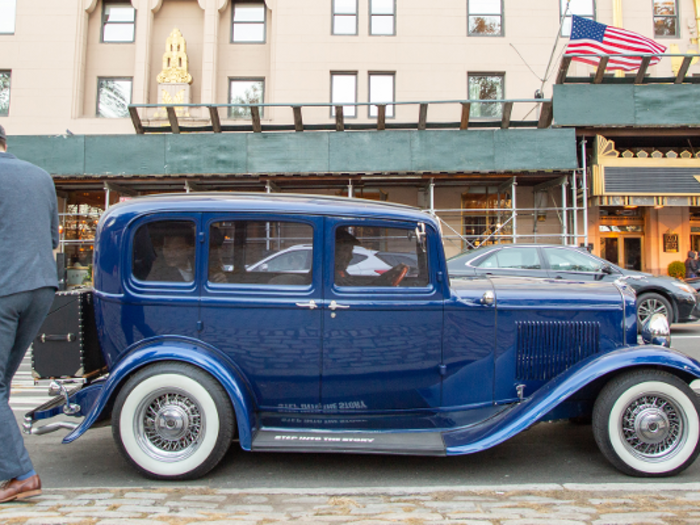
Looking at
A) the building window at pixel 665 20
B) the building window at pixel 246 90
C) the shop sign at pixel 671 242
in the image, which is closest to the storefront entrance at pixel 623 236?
the shop sign at pixel 671 242

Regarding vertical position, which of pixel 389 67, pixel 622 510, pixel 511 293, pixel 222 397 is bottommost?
pixel 622 510

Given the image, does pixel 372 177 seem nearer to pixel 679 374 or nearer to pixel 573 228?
pixel 573 228

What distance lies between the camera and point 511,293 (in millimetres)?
3688

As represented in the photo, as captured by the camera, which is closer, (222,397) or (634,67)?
(222,397)

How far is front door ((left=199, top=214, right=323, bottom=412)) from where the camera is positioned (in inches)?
136

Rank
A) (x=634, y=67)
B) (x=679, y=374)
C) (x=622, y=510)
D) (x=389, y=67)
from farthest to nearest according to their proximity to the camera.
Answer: (x=389, y=67)
(x=634, y=67)
(x=679, y=374)
(x=622, y=510)

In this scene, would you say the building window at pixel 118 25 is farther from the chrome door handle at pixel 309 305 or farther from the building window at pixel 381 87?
the chrome door handle at pixel 309 305

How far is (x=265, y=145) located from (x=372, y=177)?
332 centimetres

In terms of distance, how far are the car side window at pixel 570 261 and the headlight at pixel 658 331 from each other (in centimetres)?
491

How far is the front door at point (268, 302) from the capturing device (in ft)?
11.4

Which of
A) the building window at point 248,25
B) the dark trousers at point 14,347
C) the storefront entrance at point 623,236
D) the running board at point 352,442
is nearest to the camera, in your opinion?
the dark trousers at point 14,347

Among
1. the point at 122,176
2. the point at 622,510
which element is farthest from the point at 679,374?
the point at 122,176

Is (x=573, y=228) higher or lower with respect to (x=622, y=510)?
higher

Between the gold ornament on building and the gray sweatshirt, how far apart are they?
52.8ft
